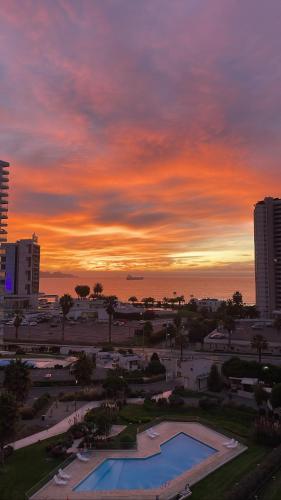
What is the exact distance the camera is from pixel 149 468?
35250 millimetres

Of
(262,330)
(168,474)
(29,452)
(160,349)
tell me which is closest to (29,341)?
(160,349)

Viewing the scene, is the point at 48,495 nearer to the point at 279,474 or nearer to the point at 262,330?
the point at 279,474

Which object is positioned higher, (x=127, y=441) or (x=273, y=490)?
(x=127, y=441)

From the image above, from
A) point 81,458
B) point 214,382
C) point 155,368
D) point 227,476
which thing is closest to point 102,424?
point 81,458

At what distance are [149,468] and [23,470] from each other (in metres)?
9.85

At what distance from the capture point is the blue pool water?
32.2m

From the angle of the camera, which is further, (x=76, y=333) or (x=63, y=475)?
(x=76, y=333)

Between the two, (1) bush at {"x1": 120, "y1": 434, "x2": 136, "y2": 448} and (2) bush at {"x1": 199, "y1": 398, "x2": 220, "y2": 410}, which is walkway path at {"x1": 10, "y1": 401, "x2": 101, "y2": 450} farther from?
(2) bush at {"x1": 199, "y1": 398, "x2": 220, "y2": 410}

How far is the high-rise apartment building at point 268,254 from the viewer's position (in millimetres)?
155250

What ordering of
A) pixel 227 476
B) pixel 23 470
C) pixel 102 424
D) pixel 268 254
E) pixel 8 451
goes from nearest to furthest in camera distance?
1. pixel 227 476
2. pixel 23 470
3. pixel 8 451
4. pixel 102 424
5. pixel 268 254

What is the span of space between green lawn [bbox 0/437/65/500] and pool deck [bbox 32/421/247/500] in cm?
146

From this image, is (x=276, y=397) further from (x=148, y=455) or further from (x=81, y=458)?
(x=81, y=458)

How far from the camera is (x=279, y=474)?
111 ft

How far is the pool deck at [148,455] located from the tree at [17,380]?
35.6 ft
